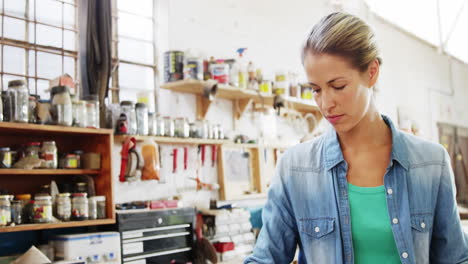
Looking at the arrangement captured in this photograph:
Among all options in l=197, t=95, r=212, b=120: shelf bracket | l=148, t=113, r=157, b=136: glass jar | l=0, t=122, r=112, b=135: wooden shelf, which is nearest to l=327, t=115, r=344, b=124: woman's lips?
l=0, t=122, r=112, b=135: wooden shelf

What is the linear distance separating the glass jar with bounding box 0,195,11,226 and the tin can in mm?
1622

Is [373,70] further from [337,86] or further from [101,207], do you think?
[101,207]

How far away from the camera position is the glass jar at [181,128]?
3.71 meters

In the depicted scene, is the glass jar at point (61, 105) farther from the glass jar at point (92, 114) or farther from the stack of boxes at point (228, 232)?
the stack of boxes at point (228, 232)

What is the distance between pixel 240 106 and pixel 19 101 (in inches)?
89.7

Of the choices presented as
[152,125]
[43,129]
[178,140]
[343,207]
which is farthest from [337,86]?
[178,140]

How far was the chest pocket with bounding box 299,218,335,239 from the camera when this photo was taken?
1269 millimetres

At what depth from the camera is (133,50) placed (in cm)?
386

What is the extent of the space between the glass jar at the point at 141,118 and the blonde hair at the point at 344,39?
228 cm

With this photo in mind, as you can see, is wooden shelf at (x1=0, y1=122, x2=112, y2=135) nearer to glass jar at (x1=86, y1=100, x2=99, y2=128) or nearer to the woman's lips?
glass jar at (x1=86, y1=100, x2=99, y2=128)

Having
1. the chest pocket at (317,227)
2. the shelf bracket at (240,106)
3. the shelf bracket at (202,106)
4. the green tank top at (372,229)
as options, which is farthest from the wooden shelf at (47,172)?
the green tank top at (372,229)

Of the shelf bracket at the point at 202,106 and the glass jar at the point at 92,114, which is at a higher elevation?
the shelf bracket at the point at 202,106

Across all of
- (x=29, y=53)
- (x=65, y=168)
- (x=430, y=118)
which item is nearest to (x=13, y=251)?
(x=65, y=168)

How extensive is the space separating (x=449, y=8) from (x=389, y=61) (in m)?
1.63
